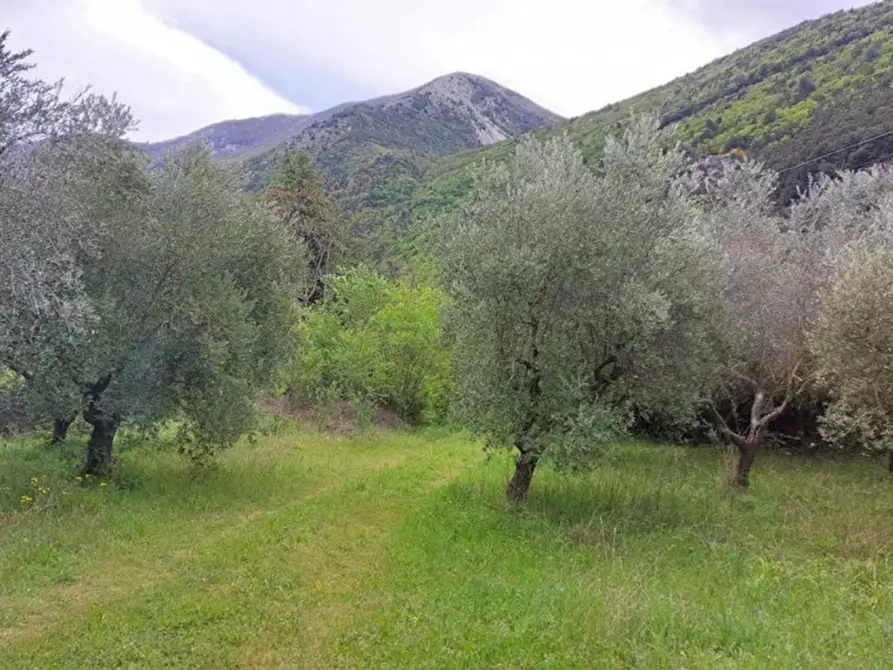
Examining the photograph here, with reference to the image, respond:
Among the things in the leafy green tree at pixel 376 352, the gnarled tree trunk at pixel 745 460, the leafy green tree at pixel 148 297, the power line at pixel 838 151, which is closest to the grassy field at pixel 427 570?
the gnarled tree trunk at pixel 745 460

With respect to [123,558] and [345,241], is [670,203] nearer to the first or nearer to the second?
[123,558]

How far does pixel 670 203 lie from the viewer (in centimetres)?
1412

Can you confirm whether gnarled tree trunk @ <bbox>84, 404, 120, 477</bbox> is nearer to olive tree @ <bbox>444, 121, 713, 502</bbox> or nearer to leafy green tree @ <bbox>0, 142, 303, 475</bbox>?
leafy green tree @ <bbox>0, 142, 303, 475</bbox>

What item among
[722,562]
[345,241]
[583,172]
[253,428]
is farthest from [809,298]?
[345,241]

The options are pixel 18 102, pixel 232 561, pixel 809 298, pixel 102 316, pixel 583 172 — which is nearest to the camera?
pixel 232 561

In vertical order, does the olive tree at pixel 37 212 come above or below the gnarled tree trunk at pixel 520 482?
above

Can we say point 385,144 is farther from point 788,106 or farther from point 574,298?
point 574,298

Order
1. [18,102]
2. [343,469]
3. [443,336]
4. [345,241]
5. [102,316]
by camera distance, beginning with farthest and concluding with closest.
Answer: [345,241]
[343,469]
[443,336]
[102,316]
[18,102]

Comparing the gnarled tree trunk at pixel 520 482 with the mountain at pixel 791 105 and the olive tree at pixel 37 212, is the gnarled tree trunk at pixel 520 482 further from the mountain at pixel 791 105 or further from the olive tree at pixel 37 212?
the mountain at pixel 791 105

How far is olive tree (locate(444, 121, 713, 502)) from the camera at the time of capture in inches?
521

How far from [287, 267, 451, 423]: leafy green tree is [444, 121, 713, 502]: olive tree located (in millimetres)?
16343

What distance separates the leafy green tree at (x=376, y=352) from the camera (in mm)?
31172

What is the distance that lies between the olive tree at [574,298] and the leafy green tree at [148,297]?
17.2ft

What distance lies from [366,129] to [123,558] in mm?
123040
